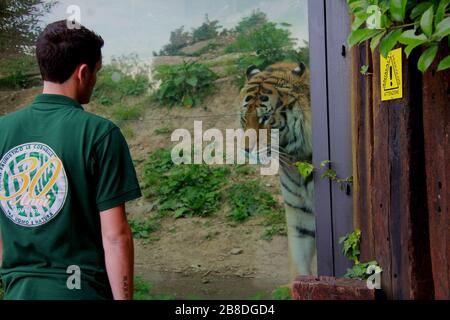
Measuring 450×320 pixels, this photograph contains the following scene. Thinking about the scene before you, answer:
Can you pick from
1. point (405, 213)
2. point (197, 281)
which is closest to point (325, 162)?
point (405, 213)

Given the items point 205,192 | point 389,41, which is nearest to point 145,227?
point 205,192

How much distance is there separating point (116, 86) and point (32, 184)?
328cm

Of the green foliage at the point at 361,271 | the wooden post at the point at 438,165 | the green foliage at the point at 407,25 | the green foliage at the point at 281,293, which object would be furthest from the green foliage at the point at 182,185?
the green foliage at the point at 407,25

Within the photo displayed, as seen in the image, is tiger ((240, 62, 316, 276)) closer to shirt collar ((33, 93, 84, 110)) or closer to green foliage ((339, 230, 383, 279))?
green foliage ((339, 230, 383, 279))

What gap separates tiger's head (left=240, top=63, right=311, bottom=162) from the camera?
4125 millimetres

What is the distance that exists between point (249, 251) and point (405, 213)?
6.61ft

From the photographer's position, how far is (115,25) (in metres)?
4.85

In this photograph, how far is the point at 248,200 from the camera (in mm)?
4383

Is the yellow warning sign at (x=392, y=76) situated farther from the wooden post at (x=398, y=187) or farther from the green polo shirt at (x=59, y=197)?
the green polo shirt at (x=59, y=197)

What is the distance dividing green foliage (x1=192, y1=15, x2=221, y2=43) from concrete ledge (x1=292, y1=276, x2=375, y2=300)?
258 centimetres

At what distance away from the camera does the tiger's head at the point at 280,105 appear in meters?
4.12

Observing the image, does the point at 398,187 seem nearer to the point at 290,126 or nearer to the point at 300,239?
the point at 300,239
